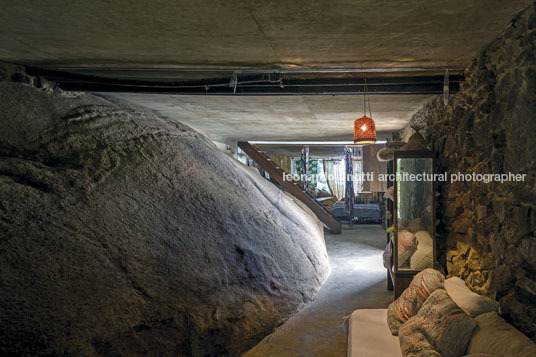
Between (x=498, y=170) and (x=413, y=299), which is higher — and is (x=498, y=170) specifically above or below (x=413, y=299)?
above

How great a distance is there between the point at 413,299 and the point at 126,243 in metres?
2.98

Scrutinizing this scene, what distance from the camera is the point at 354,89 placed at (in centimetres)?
416

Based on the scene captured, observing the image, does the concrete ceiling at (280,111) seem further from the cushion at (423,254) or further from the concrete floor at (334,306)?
the concrete floor at (334,306)

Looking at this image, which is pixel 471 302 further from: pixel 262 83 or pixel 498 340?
pixel 262 83

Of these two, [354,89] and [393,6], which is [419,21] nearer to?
[393,6]

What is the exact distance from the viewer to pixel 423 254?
13.1 ft

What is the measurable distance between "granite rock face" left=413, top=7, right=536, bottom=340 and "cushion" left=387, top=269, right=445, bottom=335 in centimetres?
35

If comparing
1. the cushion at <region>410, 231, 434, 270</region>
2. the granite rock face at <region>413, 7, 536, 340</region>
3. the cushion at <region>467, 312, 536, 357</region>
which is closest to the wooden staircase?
the cushion at <region>410, 231, 434, 270</region>

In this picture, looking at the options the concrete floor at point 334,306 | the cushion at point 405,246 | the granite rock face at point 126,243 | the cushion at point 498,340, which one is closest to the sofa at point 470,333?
the cushion at point 498,340

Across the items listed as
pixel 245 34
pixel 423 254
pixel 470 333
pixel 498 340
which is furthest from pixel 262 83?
pixel 498 340

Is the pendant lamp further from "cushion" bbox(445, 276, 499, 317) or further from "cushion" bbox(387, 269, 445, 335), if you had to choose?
"cushion" bbox(445, 276, 499, 317)

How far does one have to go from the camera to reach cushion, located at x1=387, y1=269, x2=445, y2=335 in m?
3.03

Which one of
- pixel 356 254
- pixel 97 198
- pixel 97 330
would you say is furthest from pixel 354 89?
pixel 356 254

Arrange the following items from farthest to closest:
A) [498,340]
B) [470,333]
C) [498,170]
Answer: [498,170]
[470,333]
[498,340]
